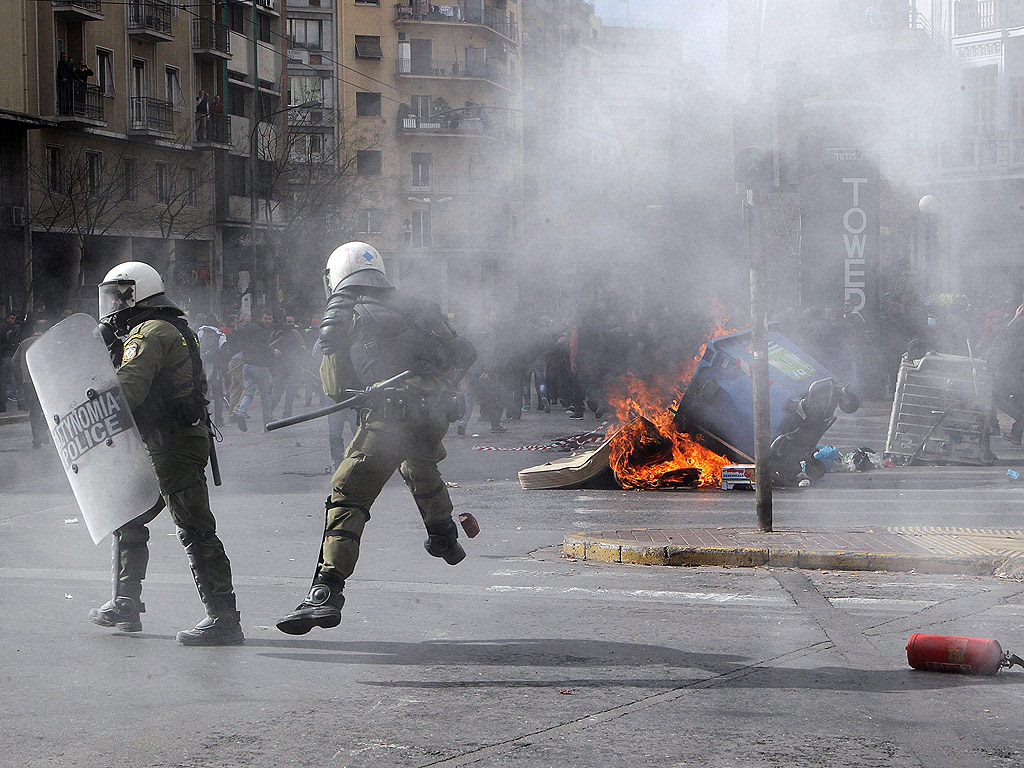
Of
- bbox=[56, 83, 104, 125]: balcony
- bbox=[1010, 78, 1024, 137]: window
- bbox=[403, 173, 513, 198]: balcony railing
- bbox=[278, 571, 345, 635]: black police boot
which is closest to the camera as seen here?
bbox=[278, 571, 345, 635]: black police boot

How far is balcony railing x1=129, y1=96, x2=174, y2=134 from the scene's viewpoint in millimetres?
36125

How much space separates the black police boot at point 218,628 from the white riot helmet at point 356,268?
147 centimetres

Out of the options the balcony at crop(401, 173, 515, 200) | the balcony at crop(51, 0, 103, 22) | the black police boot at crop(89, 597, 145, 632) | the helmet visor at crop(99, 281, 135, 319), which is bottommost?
the black police boot at crop(89, 597, 145, 632)

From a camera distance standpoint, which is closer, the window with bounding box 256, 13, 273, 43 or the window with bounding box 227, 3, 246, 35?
the window with bounding box 227, 3, 246, 35

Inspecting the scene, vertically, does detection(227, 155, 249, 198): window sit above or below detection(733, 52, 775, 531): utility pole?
above

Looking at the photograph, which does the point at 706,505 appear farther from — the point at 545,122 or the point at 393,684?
the point at 393,684

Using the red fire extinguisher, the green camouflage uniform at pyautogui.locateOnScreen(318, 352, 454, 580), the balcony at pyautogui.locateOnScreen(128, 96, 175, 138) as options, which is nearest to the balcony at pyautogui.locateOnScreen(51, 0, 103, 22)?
the balcony at pyautogui.locateOnScreen(128, 96, 175, 138)

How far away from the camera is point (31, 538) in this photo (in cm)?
897

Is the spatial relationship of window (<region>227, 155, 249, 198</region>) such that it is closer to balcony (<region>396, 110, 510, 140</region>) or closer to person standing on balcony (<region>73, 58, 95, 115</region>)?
person standing on balcony (<region>73, 58, 95, 115</region>)

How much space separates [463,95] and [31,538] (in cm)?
556

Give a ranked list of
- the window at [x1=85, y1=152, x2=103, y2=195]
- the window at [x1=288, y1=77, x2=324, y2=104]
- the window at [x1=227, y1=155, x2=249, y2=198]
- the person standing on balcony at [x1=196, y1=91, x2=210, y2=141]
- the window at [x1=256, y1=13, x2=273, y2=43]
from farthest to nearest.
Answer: the window at [x1=256, y1=13, x2=273, y2=43], the window at [x1=227, y1=155, x2=249, y2=198], the window at [x1=288, y1=77, x2=324, y2=104], the person standing on balcony at [x1=196, y1=91, x2=210, y2=141], the window at [x1=85, y1=152, x2=103, y2=195]

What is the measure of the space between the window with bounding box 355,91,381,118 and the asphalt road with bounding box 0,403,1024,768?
29.1 feet

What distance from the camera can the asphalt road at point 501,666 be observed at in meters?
4.11

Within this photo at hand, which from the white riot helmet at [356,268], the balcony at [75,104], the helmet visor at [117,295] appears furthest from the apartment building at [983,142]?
the balcony at [75,104]
